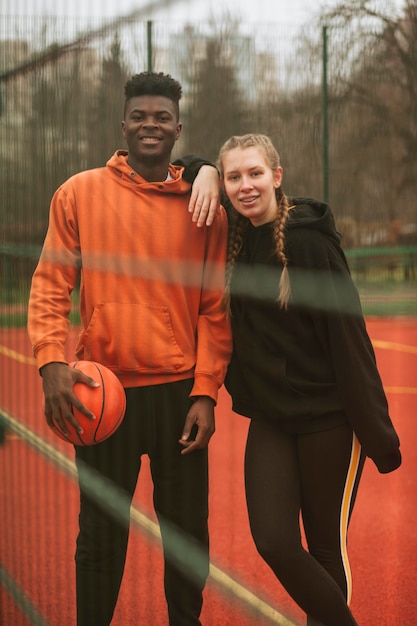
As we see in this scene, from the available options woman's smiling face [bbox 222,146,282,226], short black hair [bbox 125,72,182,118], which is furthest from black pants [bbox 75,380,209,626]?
short black hair [bbox 125,72,182,118]

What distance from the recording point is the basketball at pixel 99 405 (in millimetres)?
1628

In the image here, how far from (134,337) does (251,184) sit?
36cm

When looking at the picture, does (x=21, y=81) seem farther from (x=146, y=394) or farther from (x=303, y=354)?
(x=303, y=354)

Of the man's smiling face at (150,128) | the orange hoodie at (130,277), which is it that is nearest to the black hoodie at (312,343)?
the orange hoodie at (130,277)

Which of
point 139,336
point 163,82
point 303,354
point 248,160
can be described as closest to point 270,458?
point 303,354

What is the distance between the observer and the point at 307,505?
168 cm

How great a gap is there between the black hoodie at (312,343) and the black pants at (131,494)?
0.68 ft

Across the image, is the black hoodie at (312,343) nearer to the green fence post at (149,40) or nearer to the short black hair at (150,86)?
the short black hair at (150,86)

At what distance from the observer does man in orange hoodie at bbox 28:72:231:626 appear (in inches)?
66.1

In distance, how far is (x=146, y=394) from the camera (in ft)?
5.68

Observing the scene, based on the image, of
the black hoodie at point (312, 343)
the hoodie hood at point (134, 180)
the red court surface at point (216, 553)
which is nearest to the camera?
the black hoodie at point (312, 343)

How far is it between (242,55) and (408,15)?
972mm

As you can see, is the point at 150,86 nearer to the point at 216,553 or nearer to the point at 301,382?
the point at 301,382

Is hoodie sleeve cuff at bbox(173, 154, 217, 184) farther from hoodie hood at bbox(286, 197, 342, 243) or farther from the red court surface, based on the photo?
the red court surface
